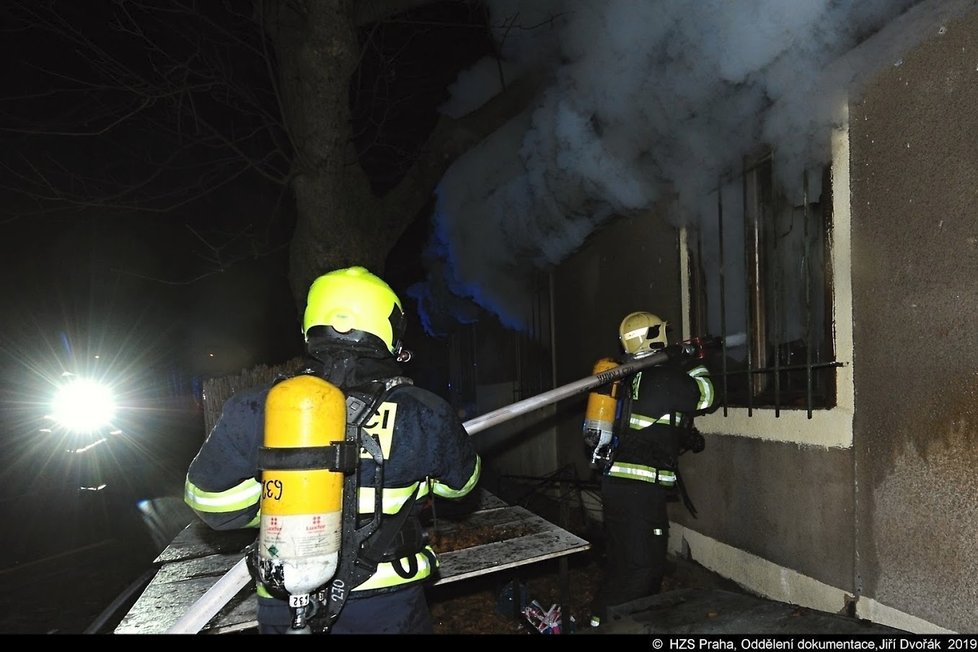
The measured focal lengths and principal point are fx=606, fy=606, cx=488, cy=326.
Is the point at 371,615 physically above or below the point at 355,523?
below

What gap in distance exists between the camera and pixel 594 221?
21.5 feet

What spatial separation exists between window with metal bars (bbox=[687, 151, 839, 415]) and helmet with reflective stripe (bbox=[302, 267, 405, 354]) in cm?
261

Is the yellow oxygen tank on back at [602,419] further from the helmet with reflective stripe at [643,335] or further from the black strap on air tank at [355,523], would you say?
the black strap on air tank at [355,523]

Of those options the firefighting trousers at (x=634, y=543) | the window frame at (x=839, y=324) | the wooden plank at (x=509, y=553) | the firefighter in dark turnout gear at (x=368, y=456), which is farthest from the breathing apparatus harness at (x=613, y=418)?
the firefighter in dark turnout gear at (x=368, y=456)

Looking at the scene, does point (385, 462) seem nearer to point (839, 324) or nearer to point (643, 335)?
point (643, 335)

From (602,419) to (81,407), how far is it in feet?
36.1

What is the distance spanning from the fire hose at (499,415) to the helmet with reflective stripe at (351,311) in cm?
75

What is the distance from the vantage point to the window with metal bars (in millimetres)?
3697

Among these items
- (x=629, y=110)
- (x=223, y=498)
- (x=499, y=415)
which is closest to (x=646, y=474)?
(x=499, y=415)

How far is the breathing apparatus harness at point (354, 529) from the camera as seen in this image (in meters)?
1.87

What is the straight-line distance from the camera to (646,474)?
3982 mm

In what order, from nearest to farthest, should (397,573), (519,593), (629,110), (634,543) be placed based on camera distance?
1. (397,573)
2. (634,543)
3. (519,593)
4. (629,110)

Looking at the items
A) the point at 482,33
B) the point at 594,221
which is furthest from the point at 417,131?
the point at 594,221

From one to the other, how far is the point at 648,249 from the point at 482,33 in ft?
14.6
